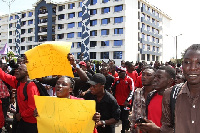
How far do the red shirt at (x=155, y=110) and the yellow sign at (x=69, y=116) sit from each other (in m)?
0.91

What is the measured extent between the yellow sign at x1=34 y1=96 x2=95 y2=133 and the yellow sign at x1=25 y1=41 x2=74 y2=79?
31.9 inches

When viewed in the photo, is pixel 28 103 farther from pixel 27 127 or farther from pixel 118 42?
pixel 118 42

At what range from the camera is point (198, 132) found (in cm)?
169

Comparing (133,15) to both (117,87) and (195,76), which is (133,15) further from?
(195,76)

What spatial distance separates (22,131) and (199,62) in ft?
9.73

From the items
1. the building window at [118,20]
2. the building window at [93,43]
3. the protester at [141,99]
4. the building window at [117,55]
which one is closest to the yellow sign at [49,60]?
the protester at [141,99]

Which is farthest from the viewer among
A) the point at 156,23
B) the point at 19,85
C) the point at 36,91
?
the point at 156,23

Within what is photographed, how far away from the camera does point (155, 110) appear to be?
300 centimetres

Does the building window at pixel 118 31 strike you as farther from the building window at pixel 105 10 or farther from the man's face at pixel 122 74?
the man's face at pixel 122 74

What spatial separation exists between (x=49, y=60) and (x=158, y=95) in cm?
179

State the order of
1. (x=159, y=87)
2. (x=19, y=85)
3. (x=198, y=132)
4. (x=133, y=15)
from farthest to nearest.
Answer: (x=133, y=15), (x=19, y=85), (x=159, y=87), (x=198, y=132)

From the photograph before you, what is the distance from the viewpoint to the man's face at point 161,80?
3.15 metres

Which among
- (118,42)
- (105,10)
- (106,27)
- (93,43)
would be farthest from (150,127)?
(93,43)

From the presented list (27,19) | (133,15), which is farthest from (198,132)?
(27,19)
